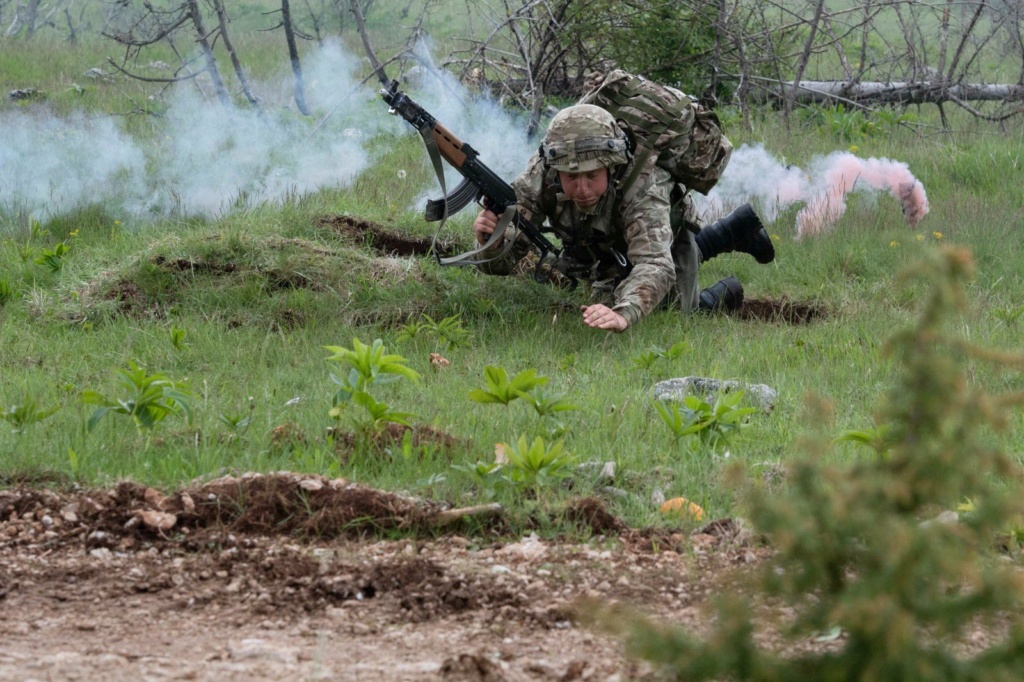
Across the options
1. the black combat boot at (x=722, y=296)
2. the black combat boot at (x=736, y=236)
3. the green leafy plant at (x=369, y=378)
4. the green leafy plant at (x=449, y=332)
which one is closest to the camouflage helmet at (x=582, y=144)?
the green leafy plant at (x=449, y=332)

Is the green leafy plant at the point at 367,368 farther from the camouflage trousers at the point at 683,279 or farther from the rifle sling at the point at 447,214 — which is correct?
the camouflage trousers at the point at 683,279

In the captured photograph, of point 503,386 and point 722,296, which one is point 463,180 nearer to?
point 722,296

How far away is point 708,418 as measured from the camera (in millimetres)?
4152

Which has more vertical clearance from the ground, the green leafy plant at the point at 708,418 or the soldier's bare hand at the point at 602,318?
the soldier's bare hand at the point at 602,318

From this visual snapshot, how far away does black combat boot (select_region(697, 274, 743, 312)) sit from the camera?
21.7 feet

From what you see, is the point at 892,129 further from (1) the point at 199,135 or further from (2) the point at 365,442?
(2) the point at 365,442

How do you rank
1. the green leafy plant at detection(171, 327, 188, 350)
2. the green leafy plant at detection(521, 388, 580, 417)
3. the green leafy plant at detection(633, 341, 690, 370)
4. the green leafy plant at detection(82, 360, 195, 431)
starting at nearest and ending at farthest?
the green leafy plant at detection(82, 360, 195, 431), the green leafy plant at detection(521, 388, 580, 417), the green leafy plant at detection(633, 341, 690, 370), the green leafy plant at detection(171, 327, 188, 350)

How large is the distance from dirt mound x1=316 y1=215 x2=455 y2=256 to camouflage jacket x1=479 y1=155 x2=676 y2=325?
98 cm

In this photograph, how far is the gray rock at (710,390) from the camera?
4.73 metres

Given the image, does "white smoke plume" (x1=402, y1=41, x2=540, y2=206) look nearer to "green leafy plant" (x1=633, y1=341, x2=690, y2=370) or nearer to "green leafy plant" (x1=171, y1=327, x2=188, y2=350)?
"green leafy plant" (x1=171, y1=327, x2=188, y2=350)

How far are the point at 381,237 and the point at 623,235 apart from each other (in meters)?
1.87

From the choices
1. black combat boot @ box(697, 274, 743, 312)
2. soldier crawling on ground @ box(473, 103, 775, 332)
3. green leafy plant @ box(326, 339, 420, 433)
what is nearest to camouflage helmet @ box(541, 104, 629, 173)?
soldier crawling on ground @ box(473, 103, 775, 332)

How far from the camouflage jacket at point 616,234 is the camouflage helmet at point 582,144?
241 millimetres

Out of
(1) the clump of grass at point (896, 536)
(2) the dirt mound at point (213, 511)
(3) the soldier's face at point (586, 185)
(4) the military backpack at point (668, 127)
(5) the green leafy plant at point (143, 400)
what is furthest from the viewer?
(4) the military backpack at point (668, 127)
